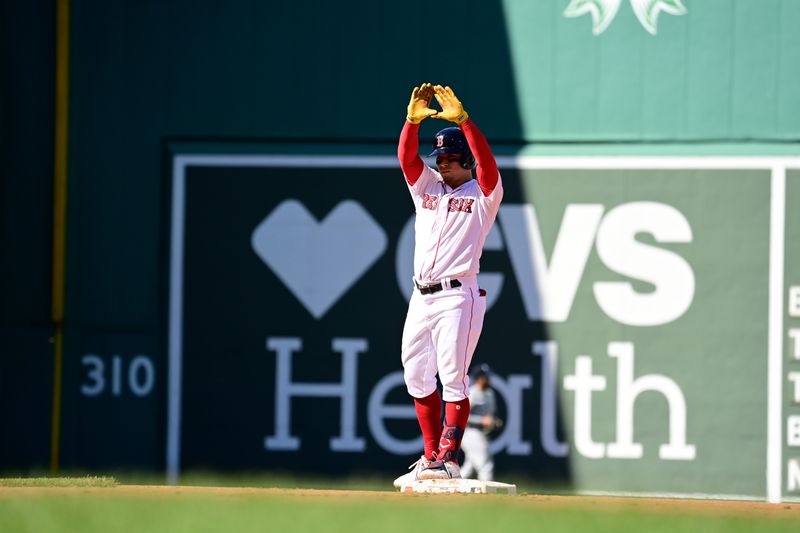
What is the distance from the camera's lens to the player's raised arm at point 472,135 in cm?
783

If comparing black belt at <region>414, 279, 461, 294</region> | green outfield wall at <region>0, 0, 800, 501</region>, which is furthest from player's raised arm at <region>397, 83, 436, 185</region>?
green outfield wall at <region>0, 0, 800, 501</region>

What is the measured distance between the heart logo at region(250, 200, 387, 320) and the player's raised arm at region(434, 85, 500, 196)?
422 centimetres

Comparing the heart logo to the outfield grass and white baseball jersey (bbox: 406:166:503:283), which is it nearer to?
white baseball jersey (bbox: 406:166:503:283)

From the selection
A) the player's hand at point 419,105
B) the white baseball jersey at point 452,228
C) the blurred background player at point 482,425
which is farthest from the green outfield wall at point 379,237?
the player's hand at point 419,105

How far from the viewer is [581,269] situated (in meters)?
11.8

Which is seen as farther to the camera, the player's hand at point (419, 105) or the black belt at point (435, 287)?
the black belt at point (435, 287)

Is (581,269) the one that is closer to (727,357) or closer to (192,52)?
(727,357)

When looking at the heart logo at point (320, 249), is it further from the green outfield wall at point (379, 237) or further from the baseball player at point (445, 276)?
the baseball player at point (445, 276)

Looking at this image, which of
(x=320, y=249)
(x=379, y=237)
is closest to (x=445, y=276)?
(x=379, y=237)

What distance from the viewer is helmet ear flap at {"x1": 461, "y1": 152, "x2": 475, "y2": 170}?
8.21 m

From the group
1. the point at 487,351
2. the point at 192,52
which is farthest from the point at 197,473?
the point at 192,52

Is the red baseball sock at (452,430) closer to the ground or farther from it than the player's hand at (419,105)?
closer to the ground

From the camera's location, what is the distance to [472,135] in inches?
308

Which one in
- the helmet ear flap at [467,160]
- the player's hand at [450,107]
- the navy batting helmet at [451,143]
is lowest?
the helmet ear flap at [467,160]
